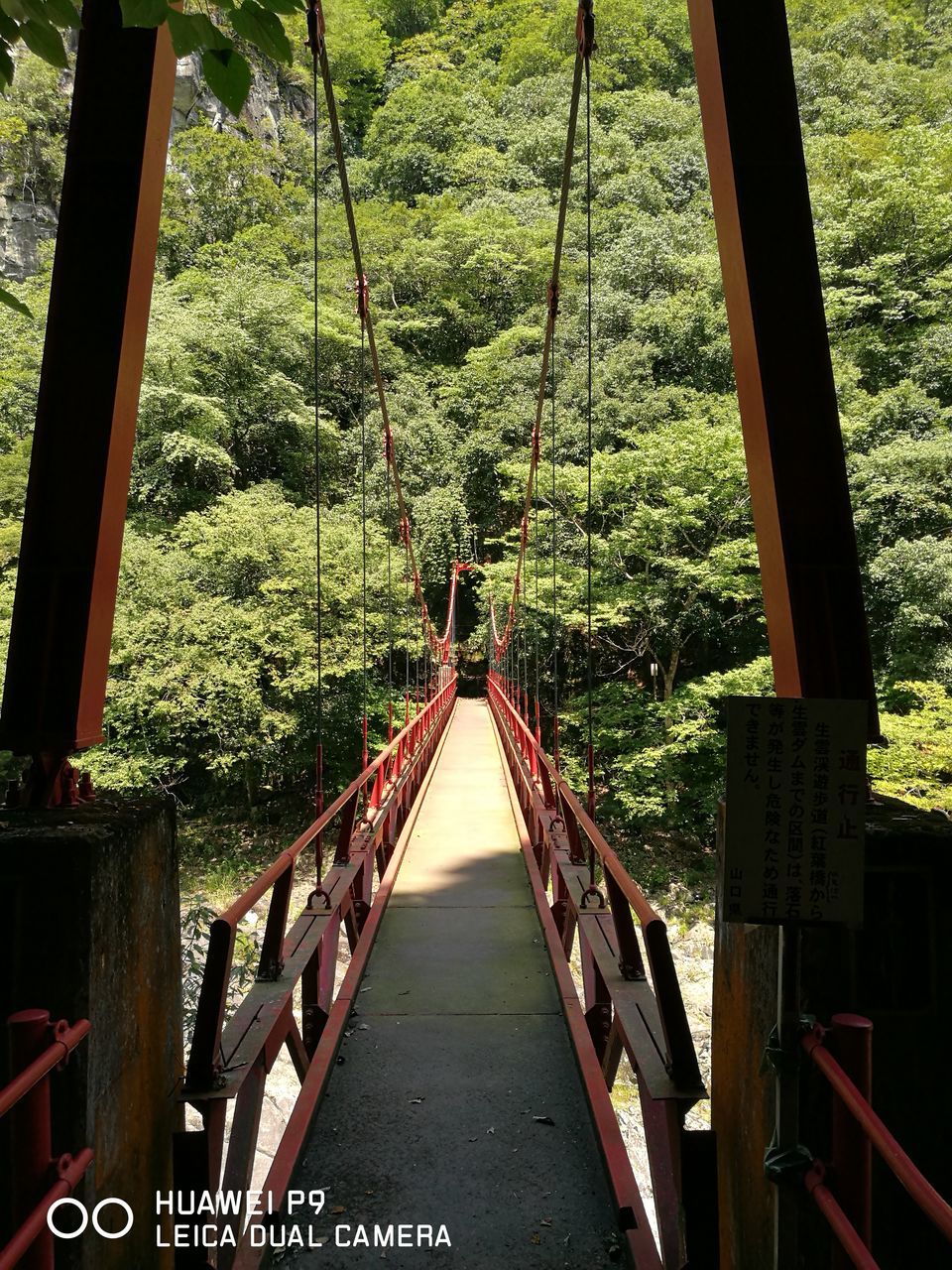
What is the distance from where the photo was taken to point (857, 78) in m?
23.7

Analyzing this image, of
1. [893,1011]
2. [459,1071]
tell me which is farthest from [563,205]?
[893,1011]

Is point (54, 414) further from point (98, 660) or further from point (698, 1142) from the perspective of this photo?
point (698, 1142)

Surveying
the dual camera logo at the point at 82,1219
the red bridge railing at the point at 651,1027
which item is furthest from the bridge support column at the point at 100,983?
the red bridge railing at the point at 651,1027

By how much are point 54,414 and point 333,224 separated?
2787cm

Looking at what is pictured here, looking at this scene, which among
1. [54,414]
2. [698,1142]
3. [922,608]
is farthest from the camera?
[922,608]

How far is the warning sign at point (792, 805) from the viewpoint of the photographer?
4.50ft

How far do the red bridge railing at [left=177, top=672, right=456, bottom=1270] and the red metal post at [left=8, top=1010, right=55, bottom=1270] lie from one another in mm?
476

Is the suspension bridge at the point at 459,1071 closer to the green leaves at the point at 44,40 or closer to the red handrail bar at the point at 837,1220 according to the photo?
the red handrail bar at the point at 837,1220

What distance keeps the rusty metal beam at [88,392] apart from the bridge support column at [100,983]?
34cm

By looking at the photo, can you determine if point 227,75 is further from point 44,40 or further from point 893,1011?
point 893,1011

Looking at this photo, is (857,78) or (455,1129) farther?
(857,78)

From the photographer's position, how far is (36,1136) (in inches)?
47.5

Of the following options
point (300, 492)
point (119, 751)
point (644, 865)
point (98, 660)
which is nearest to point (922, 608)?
point (644, 865)

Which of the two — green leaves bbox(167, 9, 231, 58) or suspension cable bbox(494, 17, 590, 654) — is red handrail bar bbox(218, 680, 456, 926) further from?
suspension cable bbox(494, 17, 590, 654)
